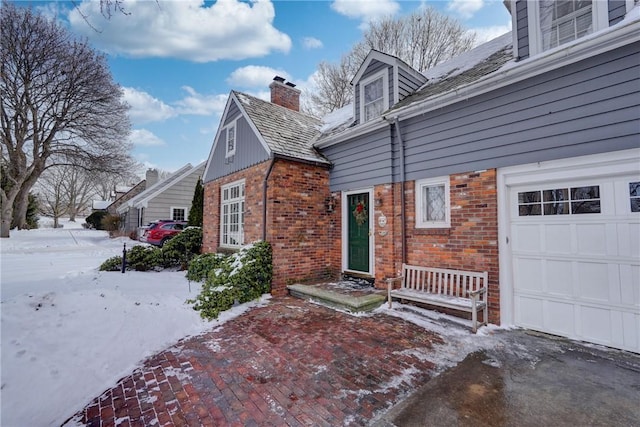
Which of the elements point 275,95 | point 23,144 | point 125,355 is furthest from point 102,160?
Result: point 125,355

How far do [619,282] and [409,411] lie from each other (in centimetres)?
341

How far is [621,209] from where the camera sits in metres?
3.67

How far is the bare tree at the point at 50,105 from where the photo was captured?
1493 cm

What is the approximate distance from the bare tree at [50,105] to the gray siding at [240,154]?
13.3 m

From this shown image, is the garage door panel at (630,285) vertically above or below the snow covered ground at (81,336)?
above

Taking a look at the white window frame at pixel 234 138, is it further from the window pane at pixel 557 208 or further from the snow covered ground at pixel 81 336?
the window pane at pixel 557 208

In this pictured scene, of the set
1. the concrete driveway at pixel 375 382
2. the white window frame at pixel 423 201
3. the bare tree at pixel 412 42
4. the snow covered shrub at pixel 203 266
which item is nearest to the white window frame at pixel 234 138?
the snow covered shrub at pixel 203 266

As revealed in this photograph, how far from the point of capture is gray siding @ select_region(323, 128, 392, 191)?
6425mm

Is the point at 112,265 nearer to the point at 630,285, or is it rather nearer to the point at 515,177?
the point at 515,177

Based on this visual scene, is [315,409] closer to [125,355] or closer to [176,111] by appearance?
[125,355]

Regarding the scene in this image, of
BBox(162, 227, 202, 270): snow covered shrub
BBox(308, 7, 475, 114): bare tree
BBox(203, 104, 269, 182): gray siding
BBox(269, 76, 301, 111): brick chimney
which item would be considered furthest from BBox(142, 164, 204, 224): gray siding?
BBox(269, 76, 301, 111): brick chimney

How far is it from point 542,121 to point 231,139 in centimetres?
814

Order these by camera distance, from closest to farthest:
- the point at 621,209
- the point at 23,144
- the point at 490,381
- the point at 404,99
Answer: the point at 490,381, the point at 621,209, the point at 404,99, the point at 23,144

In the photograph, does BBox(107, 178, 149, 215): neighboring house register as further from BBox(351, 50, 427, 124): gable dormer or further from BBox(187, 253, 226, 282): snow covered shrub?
BBox(351, 50, 427, 124): gable dormer
